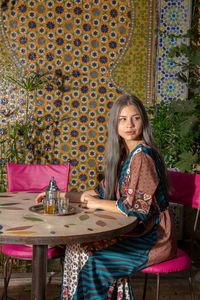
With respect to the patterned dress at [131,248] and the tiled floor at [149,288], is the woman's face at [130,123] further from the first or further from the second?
the tiled floor at [149,288]

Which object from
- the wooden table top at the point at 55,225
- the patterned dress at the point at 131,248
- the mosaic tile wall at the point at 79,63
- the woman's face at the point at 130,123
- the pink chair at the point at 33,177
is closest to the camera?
the wooden table top at the point at 55,225

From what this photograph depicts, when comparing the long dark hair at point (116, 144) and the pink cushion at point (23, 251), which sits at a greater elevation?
the long dark hair at point (116, 144)

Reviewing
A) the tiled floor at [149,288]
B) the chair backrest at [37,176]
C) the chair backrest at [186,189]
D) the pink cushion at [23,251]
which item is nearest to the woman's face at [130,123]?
the chair backrest at [186,189]

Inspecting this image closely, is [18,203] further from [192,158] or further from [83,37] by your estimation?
[83,37]

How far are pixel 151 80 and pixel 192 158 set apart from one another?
1096mm

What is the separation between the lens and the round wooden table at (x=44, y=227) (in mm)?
1325

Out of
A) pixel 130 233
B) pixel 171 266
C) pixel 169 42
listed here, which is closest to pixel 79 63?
pixel 169 42

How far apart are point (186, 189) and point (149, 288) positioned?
1053 mm

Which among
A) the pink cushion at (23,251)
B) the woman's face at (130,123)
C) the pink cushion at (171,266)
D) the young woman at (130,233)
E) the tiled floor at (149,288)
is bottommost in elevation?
the tiled floor at (149,288)

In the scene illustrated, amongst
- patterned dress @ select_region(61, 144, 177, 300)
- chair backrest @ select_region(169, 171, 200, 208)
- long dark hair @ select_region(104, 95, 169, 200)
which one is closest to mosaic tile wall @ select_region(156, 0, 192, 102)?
chair backrest @ select_region(169, 171, 200, 208)

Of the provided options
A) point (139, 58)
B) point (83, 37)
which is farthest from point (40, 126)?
point (139, 58)

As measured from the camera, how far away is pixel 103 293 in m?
1.74

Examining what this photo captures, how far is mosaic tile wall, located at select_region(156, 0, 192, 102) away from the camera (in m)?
4.05

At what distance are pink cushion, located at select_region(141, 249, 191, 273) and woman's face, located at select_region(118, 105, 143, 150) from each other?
75cm
